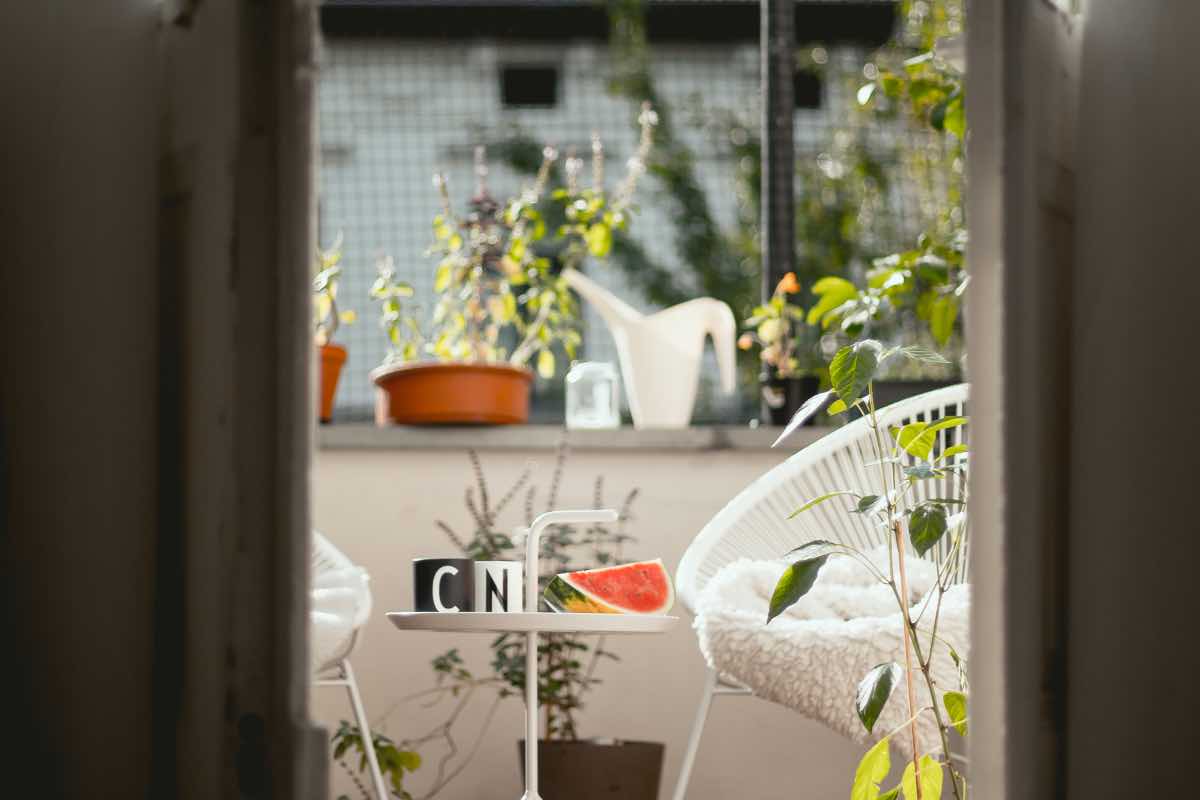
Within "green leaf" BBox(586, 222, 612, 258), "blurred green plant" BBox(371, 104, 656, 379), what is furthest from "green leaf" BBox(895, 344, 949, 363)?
"green leaf" BBox(586, 222, 612, 258)

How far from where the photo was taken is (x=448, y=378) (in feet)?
11.4

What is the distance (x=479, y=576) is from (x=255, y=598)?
1.48 m

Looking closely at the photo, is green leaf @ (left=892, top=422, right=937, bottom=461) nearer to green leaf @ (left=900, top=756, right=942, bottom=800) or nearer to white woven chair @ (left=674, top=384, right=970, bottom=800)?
green leaf @ (left=900, top=756, right=942, bottom=800)

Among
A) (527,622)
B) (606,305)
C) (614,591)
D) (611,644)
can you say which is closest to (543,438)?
(606,305)

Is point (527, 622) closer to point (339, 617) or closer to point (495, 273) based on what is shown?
point (339, 617)

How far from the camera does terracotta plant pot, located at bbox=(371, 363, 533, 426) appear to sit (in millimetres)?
3469

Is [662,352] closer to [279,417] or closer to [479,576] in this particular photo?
[479,576]

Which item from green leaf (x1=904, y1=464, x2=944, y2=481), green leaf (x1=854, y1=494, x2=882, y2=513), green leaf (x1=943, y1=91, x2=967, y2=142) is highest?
green leaf (x1=943, y1=91, x2=967, y2=142)

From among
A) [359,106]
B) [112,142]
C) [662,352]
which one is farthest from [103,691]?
[359,106]

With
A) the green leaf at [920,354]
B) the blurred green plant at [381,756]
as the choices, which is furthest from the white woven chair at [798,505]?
the green leaf at [920,354]

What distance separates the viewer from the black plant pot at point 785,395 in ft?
11.8

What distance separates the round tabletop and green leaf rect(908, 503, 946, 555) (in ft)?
1.59

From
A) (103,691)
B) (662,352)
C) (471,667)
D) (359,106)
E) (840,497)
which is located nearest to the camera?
(103,691)

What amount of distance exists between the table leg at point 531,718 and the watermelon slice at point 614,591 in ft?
0.25
